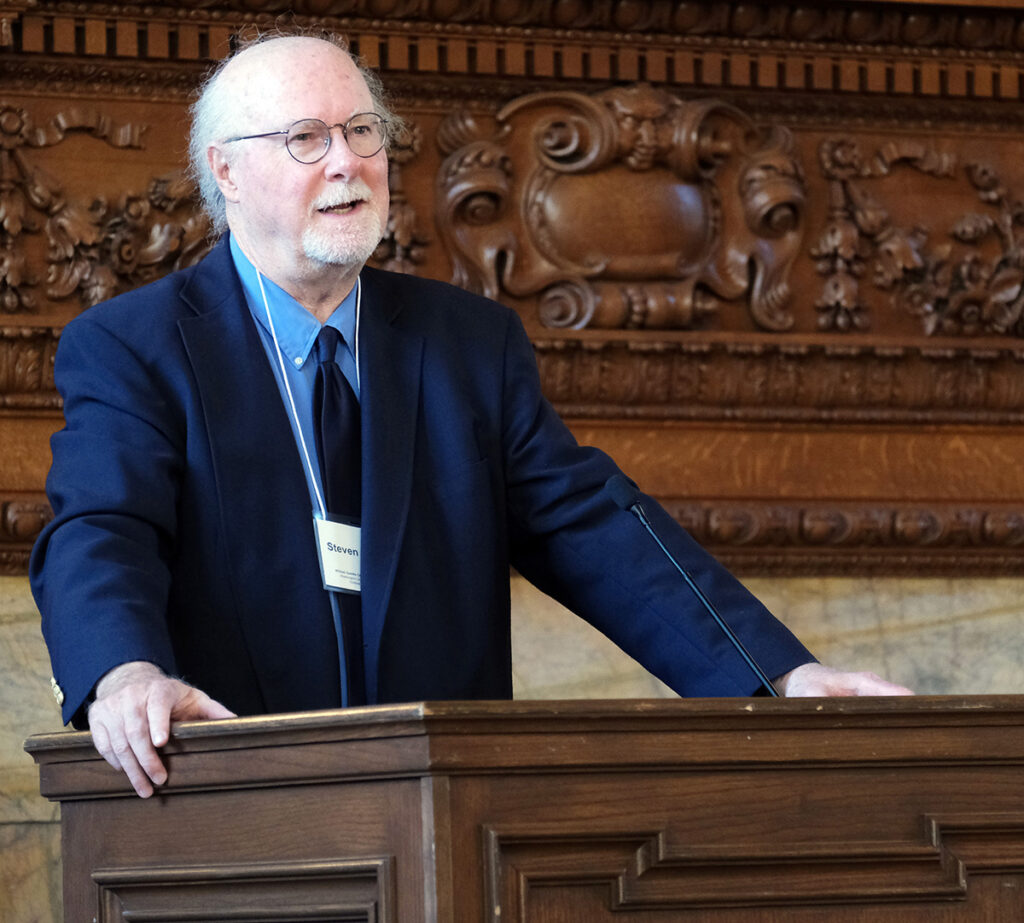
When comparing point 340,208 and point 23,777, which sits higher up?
point 340,208

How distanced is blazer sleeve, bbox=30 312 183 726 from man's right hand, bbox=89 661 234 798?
0.20 feet

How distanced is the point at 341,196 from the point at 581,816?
1.10 meters

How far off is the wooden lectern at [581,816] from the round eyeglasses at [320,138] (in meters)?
0.98

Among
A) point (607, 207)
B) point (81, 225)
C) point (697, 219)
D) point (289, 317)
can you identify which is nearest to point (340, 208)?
point (289, 317)

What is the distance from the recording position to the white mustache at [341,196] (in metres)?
2.37

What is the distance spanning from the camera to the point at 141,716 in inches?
66.8

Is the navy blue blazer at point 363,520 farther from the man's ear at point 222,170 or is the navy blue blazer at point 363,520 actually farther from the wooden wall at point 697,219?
the wooden wall at point 697,219

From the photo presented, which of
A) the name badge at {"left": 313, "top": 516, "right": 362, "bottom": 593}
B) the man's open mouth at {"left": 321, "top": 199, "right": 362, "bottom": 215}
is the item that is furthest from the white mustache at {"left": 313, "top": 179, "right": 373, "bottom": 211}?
the name badge at {"left": 313, "top": 516, "right": 362, "bottom": 593}

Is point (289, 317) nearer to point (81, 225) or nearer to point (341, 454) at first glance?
point (341, 454)

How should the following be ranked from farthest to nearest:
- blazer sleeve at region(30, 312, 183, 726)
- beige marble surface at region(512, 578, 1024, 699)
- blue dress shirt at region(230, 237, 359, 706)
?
beige marble surface at region(512, 578, 1024, 699) → blue dress shirt at region(230, 237, 359, 706) → blazer sleeve at region(30, 312, 183, 726)

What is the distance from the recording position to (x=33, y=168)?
3.56 m

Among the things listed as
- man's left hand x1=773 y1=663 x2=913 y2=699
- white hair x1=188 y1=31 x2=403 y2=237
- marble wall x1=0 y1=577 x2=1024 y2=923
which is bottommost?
man's left hand x1=773 y1=663 x2=913 y2=699

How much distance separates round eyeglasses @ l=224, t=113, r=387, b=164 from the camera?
2395mm

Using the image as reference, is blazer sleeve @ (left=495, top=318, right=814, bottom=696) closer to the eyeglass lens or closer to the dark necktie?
the dark necktie
